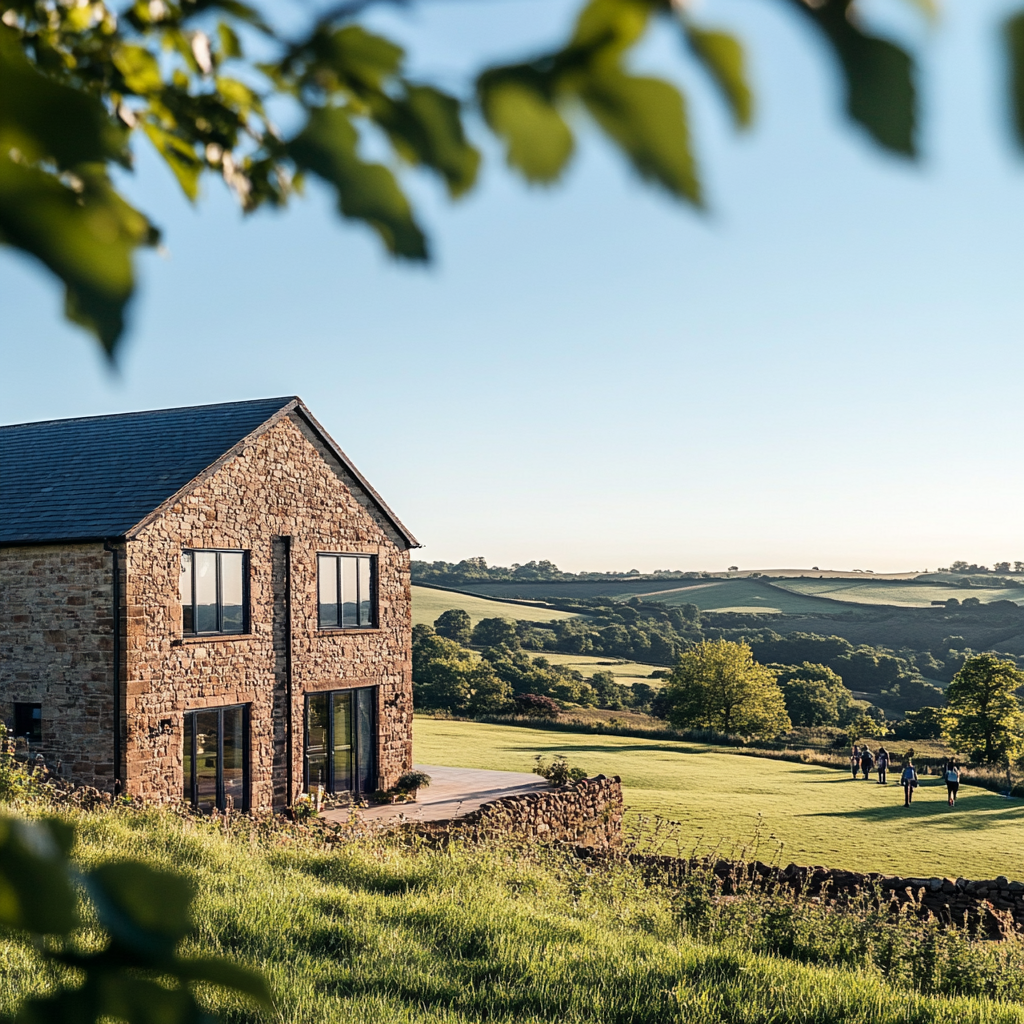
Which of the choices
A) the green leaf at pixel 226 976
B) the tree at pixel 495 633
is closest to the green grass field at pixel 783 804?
the green leaf at pixel 226 976

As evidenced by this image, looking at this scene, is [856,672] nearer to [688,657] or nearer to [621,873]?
[688,657]

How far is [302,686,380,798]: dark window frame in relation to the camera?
19.3 metres

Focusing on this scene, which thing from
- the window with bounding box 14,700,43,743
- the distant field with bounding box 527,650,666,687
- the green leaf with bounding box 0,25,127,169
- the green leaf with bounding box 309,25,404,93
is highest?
the green leaf with bounding box 309,25,404,93

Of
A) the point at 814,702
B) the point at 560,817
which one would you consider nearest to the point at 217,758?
the point at 560,817

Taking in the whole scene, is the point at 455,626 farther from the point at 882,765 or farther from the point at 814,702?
the point at 882,765

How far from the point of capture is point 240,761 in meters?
18.0

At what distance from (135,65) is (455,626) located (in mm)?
79053

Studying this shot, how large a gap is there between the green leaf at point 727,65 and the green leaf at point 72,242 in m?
0.44

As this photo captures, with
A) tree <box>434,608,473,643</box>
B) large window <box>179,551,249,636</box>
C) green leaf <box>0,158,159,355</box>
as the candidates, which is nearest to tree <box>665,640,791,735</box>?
tree <box>434,608,473,643</box>

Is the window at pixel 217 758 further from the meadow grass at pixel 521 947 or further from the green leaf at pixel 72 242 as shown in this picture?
the green leaf at pixel 72 242

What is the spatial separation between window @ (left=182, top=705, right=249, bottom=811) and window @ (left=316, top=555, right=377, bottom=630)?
2932 mm

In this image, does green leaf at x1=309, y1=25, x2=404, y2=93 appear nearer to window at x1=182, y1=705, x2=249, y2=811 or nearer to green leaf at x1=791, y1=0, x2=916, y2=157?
green leaf at x1=791, y1=0, x2=916, y2=157

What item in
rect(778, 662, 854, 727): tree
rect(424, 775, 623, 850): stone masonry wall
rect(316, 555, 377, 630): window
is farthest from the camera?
rect(778, 662, 854, 727): tree

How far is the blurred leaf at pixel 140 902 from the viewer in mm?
739
